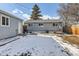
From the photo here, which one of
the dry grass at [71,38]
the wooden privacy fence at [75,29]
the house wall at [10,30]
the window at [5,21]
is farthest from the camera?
the window at [5,21]

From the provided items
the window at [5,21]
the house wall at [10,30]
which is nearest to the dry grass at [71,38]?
the house wall at [10,30]

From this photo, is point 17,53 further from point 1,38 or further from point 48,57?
point 1,38

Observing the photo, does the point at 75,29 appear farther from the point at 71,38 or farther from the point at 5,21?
the point at 5,21

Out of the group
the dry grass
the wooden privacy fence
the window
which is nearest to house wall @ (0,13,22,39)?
the window

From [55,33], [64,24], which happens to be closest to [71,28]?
[64,24]

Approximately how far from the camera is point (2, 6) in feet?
21.4

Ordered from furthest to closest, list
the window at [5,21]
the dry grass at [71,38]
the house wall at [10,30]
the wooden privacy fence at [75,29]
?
the window at [5,21] < the house wall at [10,30] < the wooden privacy fence at [75,29] < the dry grass at [71,38]

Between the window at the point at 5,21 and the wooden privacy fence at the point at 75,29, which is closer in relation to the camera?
the wooden privacy fence at the point at 75,29

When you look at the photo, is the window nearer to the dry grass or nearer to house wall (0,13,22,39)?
house wall (0,13,22,39)

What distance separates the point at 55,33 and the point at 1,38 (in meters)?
3.01

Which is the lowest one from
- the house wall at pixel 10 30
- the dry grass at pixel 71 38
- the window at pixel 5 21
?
the dry grass at pixel 71 38

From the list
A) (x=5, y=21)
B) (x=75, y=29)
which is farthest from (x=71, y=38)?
(x=5, y=21)

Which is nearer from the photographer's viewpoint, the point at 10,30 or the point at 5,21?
the point at 5,21

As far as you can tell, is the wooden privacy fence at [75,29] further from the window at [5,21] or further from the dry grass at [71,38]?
the window at [5,21]
